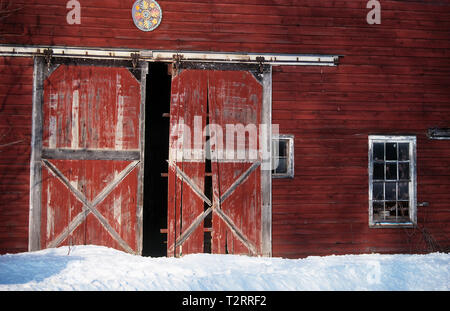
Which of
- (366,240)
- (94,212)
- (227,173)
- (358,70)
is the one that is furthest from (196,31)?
(366,240)

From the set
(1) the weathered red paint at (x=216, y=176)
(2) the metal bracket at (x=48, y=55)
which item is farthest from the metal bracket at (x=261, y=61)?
(2) the metal bracket at (x=48, y=55)

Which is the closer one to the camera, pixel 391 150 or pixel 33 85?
pixel 33 85

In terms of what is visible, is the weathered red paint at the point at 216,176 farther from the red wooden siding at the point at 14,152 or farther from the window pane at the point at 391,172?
the window pane at the point at 391,172

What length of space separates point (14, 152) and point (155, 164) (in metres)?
3.56

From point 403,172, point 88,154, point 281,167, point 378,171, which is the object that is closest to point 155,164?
point 88,154

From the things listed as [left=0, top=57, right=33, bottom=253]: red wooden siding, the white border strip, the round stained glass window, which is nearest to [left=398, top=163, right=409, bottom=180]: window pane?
the white border strip

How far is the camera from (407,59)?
7.88m

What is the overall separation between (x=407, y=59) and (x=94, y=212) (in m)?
7.20

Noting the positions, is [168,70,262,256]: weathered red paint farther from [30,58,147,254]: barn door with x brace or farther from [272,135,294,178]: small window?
[30,58,147,254]: barn door with x brace

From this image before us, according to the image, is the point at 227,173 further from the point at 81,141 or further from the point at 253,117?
the point at 81,141

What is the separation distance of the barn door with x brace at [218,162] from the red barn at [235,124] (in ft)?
0.09
